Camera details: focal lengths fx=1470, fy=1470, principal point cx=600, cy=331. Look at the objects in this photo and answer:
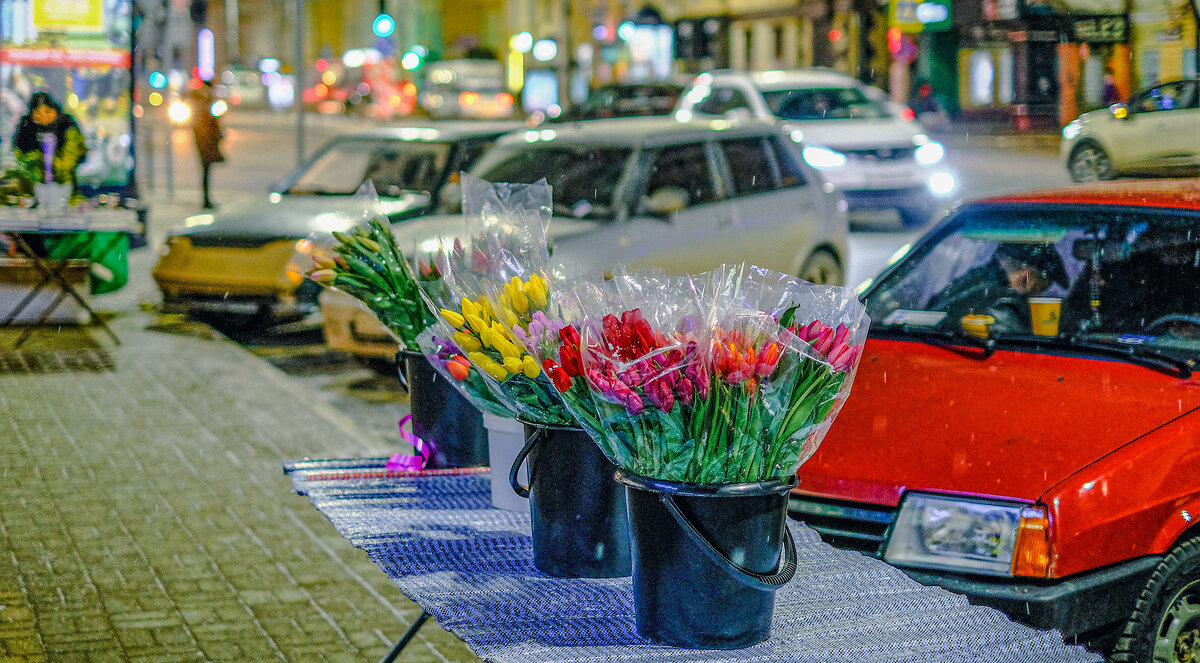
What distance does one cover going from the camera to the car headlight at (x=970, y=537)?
141 inches

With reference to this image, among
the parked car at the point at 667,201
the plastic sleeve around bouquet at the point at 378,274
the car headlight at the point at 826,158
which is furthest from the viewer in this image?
the car headlight at the point at 826,158

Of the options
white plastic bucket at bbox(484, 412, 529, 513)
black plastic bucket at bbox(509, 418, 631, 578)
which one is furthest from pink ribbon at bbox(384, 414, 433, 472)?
black plastic bucket at bbox(509, 418, 631, 578)

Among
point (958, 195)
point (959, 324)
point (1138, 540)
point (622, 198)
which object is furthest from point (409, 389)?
point (958, 195)

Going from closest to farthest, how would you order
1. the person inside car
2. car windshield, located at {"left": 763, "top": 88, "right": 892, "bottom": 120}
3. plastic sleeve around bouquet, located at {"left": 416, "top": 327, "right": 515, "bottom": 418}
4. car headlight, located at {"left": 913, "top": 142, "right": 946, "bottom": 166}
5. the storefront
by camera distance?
plastic sleeve around bouquet, located at {"left": 416, "top": 327, "right": 515, "bottom": 418} < the person inside car < the storefront < car headlight, located at {"left": 913, "top": 142, "right": 946, "bottom": 166} < car windshield, located at {"left": 763, "top": 88, "right": 892, "bottom": 120}

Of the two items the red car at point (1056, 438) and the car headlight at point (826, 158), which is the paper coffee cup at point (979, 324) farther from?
the car headlight at point (826, 158)

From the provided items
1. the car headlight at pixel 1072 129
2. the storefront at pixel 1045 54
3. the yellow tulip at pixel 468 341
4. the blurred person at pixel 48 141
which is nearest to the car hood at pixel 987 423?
the yellow tulip at pixel 468 341

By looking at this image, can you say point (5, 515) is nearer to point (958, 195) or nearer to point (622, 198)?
point (622, 198)

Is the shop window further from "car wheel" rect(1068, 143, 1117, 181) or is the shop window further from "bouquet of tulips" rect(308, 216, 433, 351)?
"bouquet of tulips" rect(308, 216, 433, 351)

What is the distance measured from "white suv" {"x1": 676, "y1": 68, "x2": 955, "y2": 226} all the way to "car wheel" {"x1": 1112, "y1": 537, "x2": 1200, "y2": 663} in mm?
12402

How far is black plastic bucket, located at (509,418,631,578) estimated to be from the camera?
109 inches

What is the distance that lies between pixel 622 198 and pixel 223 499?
3.95m

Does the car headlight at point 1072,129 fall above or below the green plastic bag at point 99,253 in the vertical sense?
above

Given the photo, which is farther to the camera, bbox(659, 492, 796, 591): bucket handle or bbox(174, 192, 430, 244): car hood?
bbox(174, 192, 430, 244): car hood

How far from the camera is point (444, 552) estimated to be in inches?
114
